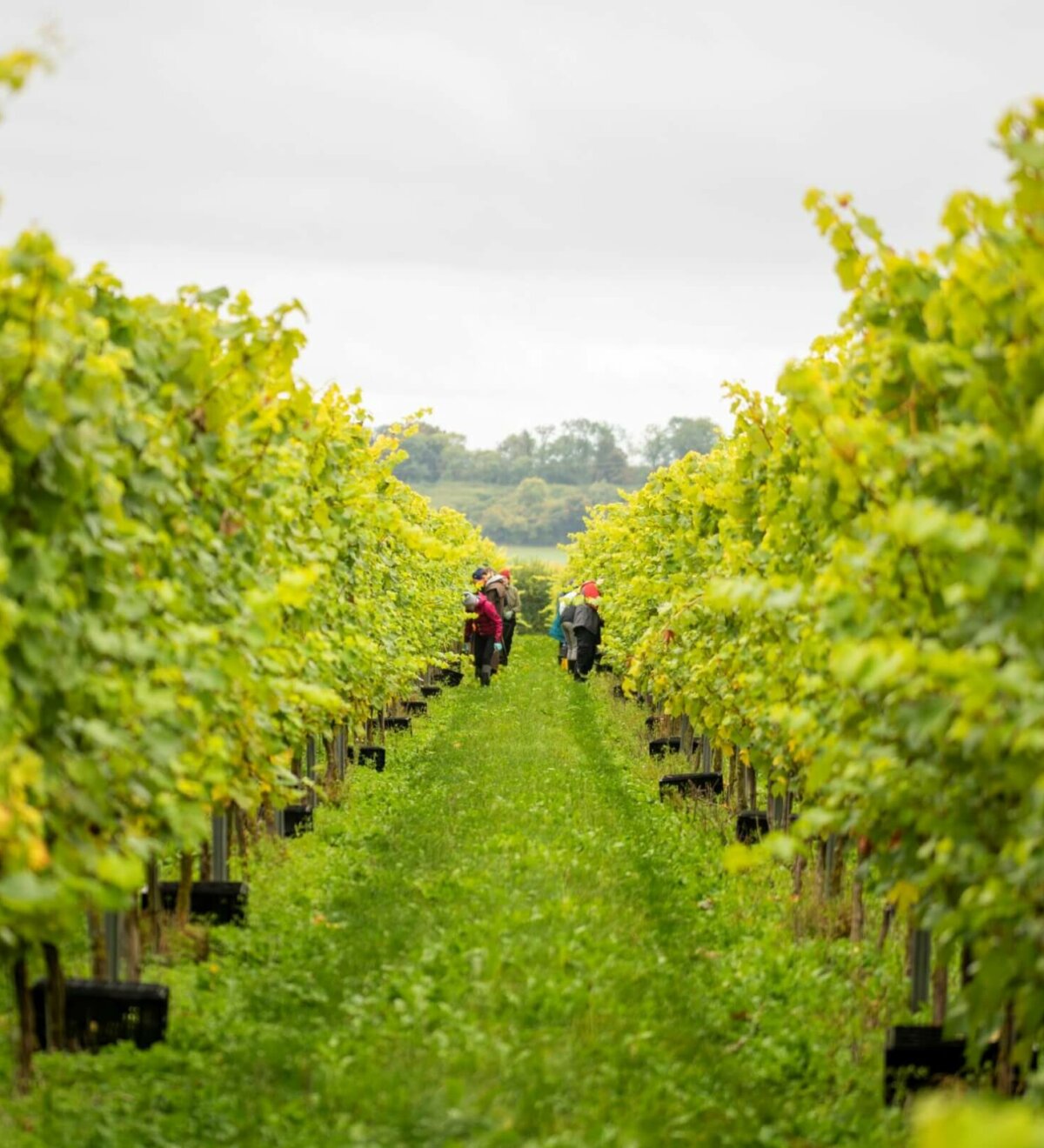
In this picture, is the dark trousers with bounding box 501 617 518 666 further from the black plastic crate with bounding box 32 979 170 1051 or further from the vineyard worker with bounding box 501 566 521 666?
the black plastic crate with bounding box 32 979 170 1051

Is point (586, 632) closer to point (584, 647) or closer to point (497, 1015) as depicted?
point (584, 647)

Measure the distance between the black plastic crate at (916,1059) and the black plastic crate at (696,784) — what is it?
7.01 metres

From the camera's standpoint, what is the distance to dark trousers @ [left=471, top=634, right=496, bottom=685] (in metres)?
26.0

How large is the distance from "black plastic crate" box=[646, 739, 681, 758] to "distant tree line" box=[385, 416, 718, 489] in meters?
121

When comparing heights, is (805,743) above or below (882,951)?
above

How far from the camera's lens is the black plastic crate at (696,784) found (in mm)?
13164

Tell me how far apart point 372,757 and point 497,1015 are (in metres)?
9.00

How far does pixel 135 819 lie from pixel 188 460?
1.66 meters

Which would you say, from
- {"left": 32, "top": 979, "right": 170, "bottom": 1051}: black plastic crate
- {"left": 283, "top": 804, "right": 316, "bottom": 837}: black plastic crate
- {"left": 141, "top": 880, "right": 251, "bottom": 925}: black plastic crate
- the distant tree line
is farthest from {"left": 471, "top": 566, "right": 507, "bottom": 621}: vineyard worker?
the distant tree line

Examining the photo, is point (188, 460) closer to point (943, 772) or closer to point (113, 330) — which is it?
point (113, 330)

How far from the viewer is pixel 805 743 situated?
18.7 feet

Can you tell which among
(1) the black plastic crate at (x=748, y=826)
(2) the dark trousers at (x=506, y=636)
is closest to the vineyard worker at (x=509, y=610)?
(2) the dark trousers at (x=506, y=636)

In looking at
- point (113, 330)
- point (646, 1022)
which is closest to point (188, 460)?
point (113, 330)

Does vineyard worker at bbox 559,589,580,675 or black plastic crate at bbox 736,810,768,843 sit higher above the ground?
vineyard worker at bbox 559,589,580,675
